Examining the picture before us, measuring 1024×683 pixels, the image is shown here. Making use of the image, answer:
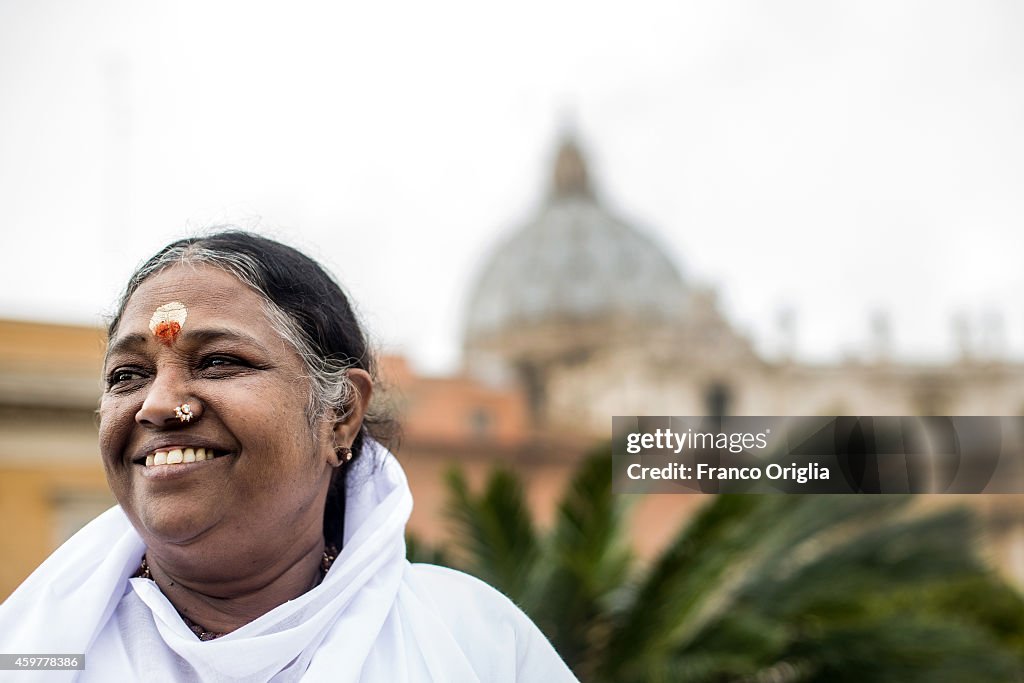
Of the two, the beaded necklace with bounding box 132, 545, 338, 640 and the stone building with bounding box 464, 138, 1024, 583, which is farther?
the stone building with bounding box 464, 138, 1024, 583

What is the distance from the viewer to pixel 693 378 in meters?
29.9

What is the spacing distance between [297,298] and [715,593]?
502 cm

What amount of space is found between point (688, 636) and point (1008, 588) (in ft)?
21.0

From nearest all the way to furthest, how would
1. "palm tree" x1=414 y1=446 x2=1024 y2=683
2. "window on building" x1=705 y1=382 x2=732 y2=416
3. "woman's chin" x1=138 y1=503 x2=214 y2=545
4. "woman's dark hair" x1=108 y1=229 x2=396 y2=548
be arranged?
"woman's chin" x1=138 y1=503 x2=214 y2=545
"woman's dark hair" x1=108 y1=229 x2=396 y2=548
"palm tree" x1=414 y1=446 x2=1024 y2=683
"window on building" x1=705 y1=382 x2=732 y2=416

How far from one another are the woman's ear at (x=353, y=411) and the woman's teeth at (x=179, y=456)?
0.75ft

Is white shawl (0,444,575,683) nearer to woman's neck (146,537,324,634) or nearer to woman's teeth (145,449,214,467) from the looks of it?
woman's neck (146,537,324,634)

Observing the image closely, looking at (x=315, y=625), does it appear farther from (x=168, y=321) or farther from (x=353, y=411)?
(x=168, y=321)

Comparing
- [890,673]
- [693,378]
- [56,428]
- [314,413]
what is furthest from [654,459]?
[693,378]

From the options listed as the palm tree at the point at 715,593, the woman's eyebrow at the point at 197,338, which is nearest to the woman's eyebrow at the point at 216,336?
the woman's eyebrow at the point at 197,338

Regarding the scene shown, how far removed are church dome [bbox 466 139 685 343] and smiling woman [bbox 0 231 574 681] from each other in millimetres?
40374

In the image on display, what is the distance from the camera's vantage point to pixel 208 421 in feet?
5.16

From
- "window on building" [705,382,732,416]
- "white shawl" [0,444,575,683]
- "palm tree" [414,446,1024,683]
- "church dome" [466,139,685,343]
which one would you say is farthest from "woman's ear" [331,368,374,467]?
"church dome" [466,139,685,343]

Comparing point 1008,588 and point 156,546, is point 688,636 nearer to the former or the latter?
point 156,546

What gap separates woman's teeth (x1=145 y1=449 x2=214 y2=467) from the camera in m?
1.56
